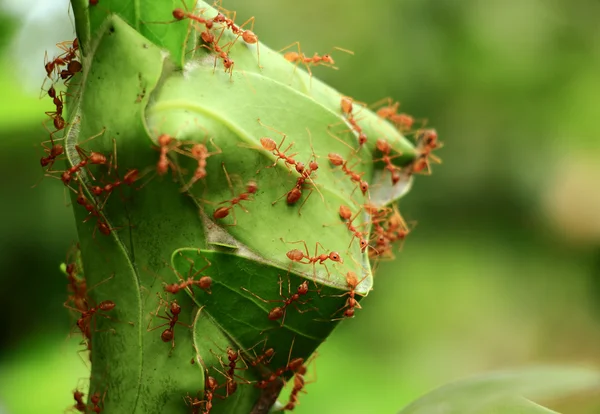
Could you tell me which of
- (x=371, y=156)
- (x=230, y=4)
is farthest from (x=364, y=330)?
(x=371, y=156)

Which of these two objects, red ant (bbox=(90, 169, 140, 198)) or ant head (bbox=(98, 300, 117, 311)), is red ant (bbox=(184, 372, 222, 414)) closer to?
ant head (bbox=(98, 300, 117, 311))

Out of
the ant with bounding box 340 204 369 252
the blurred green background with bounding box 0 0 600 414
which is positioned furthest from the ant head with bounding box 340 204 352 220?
the blurred green background with bounding box 0 0 600 414

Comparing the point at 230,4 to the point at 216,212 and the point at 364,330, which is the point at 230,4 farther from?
the point at 216,212

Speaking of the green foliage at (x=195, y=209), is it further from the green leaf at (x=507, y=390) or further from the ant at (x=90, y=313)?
the green leaf at (x=507, y=390)

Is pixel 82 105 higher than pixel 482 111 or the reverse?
the reverse

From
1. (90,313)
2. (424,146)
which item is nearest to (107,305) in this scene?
(90,313)

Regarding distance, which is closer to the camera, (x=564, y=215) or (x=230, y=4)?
(x=230, y=4)

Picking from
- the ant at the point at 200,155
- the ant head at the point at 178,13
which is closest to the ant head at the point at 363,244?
the ant at the point at 200,155
